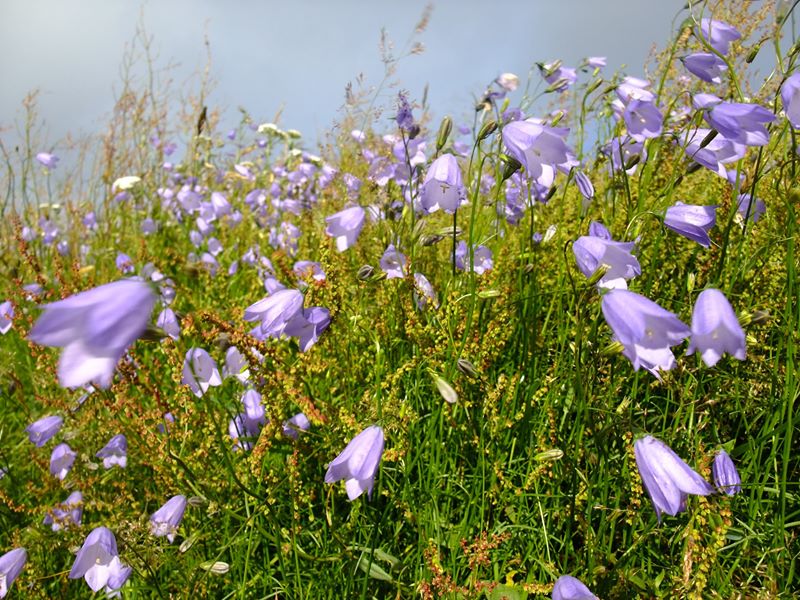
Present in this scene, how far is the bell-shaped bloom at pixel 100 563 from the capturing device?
154cm

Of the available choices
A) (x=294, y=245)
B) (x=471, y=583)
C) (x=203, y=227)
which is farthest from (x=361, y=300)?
(x=203, y=227)

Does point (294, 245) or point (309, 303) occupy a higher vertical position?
point (309, 303)

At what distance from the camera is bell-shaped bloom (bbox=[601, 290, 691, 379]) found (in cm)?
110

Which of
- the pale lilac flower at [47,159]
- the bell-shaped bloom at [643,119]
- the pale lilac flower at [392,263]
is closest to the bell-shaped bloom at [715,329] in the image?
the bell-shaped bloom at [643,119]

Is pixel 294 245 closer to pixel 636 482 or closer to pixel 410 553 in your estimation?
pixel 410 553

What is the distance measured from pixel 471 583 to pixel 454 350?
0.66 metres

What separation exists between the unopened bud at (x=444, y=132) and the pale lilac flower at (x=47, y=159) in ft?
16.9

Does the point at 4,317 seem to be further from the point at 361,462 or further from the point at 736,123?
the point at 736,123

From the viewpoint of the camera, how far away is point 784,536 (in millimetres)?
1459

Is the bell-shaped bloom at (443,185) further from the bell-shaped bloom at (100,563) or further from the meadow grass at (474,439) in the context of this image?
the bell-shaped bloom at (100,563)

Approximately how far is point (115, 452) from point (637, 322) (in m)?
1.71

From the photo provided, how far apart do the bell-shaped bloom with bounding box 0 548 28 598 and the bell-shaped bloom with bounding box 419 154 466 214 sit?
1.56 meters

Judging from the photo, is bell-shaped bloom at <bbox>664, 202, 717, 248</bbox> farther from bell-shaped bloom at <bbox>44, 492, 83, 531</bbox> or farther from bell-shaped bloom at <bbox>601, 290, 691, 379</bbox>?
bell-shaped bloom at <bbox>44, 492, 83, 531</bbox>

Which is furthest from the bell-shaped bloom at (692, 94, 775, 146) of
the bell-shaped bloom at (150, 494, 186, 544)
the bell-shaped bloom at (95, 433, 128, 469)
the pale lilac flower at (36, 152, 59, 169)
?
the pale lilac flower at (36, 152, 59, 169)
